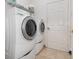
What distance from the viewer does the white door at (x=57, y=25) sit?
2.47 metres

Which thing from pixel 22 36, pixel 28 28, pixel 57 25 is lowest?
pixel 22 36

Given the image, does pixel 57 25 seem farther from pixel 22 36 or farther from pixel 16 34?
pixel 16 34

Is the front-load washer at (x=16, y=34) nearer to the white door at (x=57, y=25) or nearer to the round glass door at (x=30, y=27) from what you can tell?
the round glass door at (x=30, y=27)

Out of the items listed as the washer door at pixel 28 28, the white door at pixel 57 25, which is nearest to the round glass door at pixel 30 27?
the washer door at pixel 28 28

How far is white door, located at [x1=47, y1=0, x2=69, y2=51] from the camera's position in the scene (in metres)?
2.47

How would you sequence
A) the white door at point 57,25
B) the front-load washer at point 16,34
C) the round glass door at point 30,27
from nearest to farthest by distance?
the front-load washer at point 16,34 → the round glass door at point 30,27 → the white door at point 57,25

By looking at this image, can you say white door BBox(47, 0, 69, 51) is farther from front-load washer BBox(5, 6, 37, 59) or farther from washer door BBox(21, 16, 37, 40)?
front-load washer BBox(5, 6, 37, 59)

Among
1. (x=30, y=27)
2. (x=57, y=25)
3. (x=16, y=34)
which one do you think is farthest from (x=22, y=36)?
(x=57, y=25)

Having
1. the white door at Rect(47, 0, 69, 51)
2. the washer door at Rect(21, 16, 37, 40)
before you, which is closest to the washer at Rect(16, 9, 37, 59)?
the washer door at Rect(21, 16, 37, 40)

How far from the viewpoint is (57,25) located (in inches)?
103

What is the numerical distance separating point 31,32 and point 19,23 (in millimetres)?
330

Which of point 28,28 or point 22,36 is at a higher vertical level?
point 28,28

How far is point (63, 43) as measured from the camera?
249 cm
